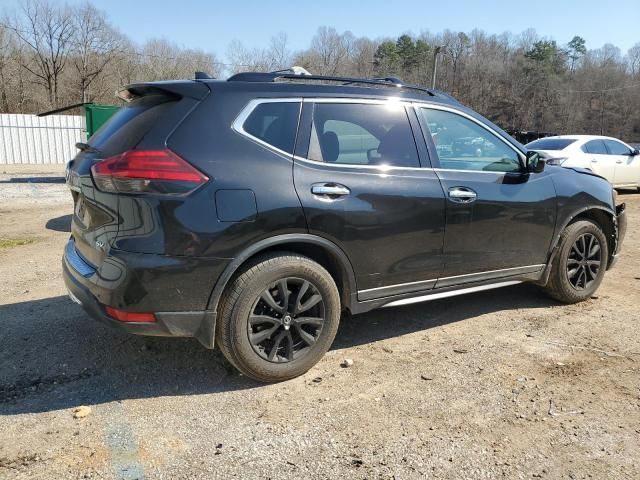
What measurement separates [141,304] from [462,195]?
2388mm

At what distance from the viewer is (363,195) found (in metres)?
3.51

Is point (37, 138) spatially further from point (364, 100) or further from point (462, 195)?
point (462, 195)

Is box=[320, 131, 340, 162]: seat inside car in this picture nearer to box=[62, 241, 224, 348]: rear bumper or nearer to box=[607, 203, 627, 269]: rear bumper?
box=[62, 241, 224, 348]: rear bumper

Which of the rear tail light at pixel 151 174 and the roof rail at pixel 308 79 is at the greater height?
the roof rail at pixel 308 79

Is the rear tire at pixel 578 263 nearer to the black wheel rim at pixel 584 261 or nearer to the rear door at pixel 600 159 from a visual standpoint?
the black wheel rim at pixel 584 261

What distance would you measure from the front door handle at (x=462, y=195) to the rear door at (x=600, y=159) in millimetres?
10281

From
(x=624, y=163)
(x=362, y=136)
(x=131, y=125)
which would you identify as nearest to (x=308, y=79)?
(x=362, y=136)

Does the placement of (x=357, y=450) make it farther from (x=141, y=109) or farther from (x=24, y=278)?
(x=24, y=278)

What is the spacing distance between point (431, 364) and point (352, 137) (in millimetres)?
1685

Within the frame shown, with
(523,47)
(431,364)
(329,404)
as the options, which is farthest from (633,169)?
(523,47)

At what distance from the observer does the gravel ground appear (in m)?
2.65

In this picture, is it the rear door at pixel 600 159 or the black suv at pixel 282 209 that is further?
the rear door at pixel 600 159

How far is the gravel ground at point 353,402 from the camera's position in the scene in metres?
2.65

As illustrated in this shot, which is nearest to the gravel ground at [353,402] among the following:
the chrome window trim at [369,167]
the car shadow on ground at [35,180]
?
the chrome window trim at [369,167]
